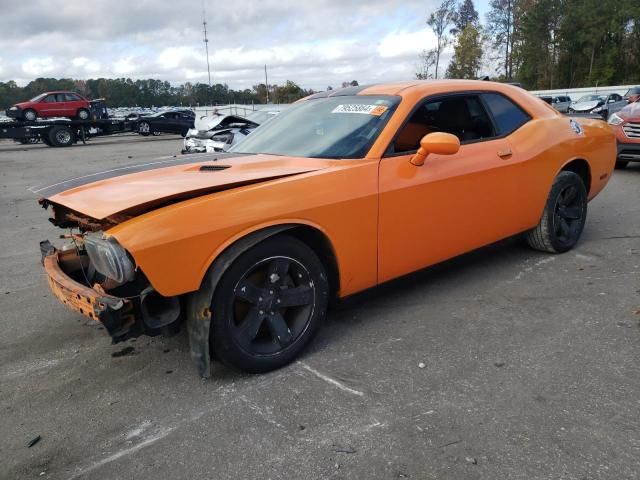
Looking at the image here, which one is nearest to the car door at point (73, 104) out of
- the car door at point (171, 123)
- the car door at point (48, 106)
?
the car door at point (48, 106)

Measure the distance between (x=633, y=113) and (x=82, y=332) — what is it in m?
9.22

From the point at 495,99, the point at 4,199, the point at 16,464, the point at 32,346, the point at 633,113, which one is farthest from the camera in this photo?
the point at 4,199

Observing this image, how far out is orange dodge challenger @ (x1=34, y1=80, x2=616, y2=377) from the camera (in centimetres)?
247

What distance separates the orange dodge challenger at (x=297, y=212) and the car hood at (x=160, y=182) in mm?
15

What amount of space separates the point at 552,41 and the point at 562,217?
6735cm

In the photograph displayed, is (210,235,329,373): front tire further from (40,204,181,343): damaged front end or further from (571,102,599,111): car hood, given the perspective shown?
(571,102,599,111): car hood

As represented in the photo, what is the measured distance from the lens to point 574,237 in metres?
4.77

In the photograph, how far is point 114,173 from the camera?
3.31 meters

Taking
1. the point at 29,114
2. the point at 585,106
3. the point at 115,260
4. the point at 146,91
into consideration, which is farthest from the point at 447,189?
the point at 146,91

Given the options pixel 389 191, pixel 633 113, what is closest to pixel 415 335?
pixel 389 191

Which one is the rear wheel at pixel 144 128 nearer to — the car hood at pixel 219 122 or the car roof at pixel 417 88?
the car hood at pixel 219 122

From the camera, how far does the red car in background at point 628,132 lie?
8664 millimetres

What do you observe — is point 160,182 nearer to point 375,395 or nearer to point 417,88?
point 375,395

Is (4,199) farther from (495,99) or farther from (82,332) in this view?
(495,99)
